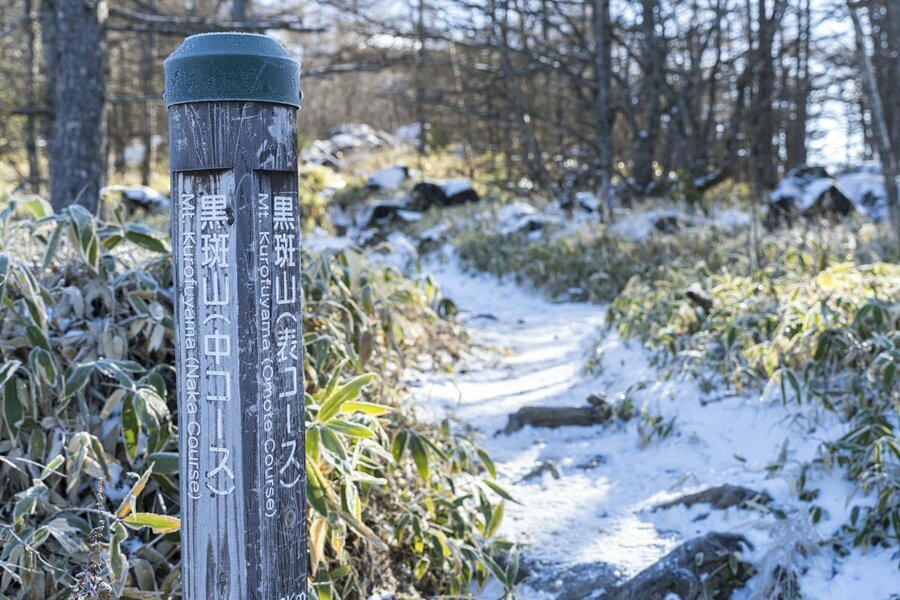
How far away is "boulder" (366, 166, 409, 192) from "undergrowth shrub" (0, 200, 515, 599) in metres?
12.4

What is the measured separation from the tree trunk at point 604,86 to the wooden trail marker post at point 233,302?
807 cm

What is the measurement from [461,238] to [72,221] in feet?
27.3

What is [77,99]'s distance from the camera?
18.1 ft

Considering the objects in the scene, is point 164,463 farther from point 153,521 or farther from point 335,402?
point 335,402

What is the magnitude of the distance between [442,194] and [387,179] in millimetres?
1881

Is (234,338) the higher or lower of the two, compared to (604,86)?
lower

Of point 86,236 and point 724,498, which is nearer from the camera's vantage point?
point 86,236

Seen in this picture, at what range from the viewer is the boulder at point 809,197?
857 centimetres

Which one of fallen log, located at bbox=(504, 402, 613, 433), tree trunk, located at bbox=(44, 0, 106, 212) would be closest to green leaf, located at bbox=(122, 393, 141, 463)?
fallen log, located at bbox=(504, 402, 613, 433)

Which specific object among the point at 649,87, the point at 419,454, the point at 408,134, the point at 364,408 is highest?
the point at 408,134

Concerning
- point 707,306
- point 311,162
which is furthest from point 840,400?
point 311,162

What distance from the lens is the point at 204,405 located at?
52.1 inches

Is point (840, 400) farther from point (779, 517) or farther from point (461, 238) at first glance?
point (461, 238)

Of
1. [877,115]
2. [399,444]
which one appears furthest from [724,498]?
[877,115]
